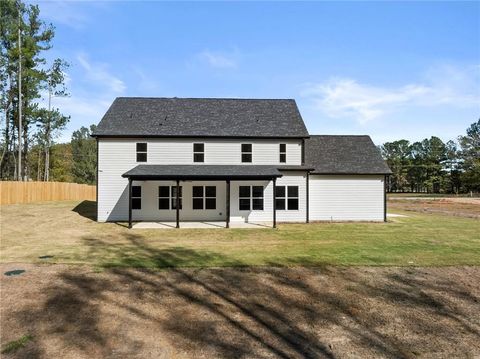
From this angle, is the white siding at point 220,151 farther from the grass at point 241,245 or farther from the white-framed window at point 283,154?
the grass at point 241,245

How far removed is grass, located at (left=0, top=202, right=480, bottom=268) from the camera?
34.8 feet

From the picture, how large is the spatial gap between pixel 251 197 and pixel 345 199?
6304 millimetres

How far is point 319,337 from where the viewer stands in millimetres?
5789

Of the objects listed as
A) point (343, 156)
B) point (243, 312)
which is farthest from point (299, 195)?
point (243, 312)

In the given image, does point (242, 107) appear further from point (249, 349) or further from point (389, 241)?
point (249, 349)

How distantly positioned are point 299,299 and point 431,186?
3742 inches

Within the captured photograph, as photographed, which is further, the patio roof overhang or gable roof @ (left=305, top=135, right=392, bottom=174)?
gable roof @ (left=305, top=135, right=392, bottom=174)

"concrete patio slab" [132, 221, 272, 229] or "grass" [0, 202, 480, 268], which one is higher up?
"concrete patio slab" [132, 221, 272, 229]

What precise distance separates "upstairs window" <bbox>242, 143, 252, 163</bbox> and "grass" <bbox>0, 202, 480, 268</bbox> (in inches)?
197

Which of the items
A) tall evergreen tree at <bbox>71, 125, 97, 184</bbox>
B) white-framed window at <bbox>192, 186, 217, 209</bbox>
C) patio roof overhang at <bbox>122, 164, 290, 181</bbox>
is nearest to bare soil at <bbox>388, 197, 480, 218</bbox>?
patio roof overhang at <bbox>122, 164, 290, 181</bbox>

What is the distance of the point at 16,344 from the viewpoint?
17.7ft

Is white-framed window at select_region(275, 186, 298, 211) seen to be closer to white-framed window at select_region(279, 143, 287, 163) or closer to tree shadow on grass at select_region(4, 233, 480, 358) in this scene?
white-framed window at select_region(279, 143, 287, 163)

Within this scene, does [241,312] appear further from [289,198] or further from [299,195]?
[299,195]

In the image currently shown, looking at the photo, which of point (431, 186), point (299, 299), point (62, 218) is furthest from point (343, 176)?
point (431, 186)
